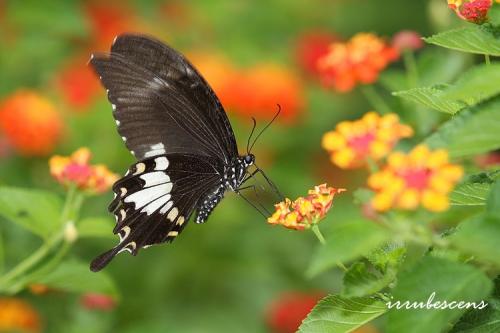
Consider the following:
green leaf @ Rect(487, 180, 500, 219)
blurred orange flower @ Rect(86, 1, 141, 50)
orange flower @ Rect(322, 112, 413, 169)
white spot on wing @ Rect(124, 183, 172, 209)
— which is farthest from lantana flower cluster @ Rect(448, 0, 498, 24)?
blurred orange flower @ Rect(86, 1, 141, 50)

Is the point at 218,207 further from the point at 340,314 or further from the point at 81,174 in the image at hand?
the point at 340,314

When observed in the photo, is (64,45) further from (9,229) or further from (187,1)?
(9,229)

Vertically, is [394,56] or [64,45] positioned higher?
[64,45]

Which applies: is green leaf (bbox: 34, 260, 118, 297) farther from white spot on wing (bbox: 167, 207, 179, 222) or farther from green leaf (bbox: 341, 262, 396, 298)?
green leaf (bbox: 341, 262, 396, 298)

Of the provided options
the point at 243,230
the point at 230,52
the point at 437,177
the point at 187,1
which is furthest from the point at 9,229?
the point at 437,177

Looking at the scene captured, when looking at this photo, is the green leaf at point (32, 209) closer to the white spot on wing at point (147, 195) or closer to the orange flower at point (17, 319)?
the white spot on wing at point (147, 195)

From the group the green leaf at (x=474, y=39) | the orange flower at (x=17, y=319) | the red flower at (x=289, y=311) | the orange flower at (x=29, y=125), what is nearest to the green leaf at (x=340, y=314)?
the green leaf at (x=474, y=39)
